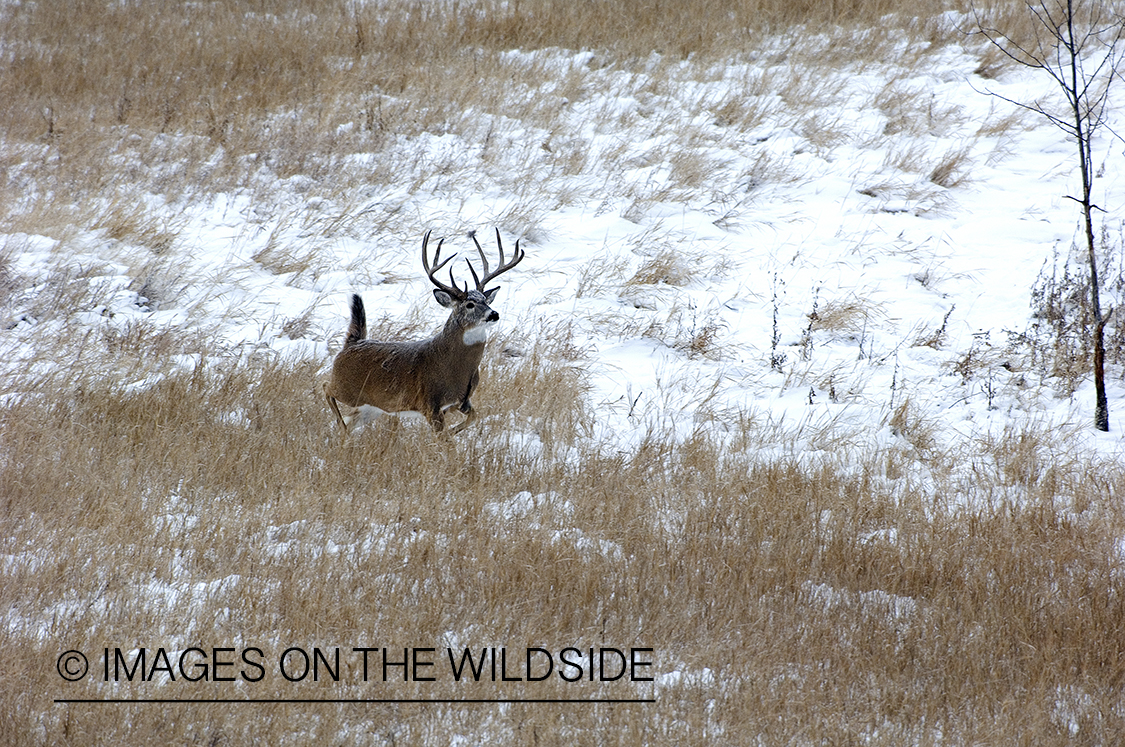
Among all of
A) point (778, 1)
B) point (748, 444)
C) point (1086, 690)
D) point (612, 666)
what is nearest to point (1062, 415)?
point (748, 444)

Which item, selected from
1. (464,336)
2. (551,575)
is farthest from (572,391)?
(551,575)

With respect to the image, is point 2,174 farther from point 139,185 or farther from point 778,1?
point 778,1

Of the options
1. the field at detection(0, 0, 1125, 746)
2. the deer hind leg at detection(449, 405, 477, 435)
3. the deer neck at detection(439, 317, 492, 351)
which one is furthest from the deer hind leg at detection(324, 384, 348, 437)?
the deer neck at detection(439, 317, 492, 351)

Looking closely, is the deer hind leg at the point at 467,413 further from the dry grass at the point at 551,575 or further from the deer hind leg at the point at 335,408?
the deer hind leg at the point at 335,408

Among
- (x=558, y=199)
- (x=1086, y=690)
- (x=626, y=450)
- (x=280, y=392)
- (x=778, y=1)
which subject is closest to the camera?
(x=1086, y=690)

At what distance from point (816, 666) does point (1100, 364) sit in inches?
133

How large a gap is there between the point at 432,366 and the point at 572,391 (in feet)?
3.98

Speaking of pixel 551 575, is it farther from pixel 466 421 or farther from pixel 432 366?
pixel 432 366

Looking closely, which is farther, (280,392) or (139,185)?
(139,185)

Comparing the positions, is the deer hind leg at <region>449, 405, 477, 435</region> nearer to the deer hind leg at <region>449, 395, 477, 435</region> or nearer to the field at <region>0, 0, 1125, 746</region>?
the deer hind leg at <region>449, 395, 477, 435</region>

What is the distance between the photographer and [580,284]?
7.98m

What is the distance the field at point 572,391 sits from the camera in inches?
139

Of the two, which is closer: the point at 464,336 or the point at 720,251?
the point at 464,336

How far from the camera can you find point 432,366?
5.41m
